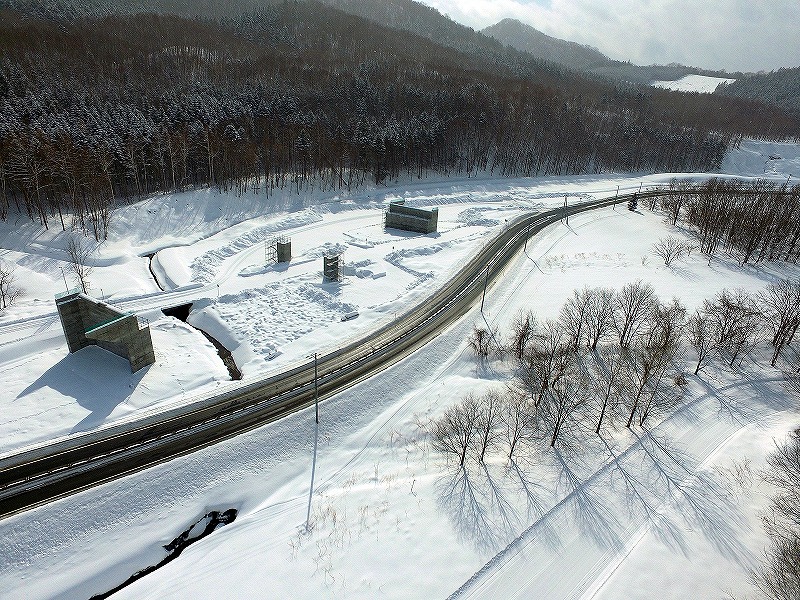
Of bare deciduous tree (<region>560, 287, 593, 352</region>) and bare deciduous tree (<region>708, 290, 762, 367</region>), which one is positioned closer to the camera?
bare deciduous tree (<region>560, 287, 593, 352</region>)

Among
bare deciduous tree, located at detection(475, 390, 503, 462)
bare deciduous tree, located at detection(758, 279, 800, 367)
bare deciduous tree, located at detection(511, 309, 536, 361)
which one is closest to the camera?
bare deciduous tree, located at detection(475, 390, 503, 462)

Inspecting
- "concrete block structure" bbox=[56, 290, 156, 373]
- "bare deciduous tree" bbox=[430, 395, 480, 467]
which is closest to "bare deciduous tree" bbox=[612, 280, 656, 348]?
"bare deciduous tree" bbox=[430, 395, 480, 467]

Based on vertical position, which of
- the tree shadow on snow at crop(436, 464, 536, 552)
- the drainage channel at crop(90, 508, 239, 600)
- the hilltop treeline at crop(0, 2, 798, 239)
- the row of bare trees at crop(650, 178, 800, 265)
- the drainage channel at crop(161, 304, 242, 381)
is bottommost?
the drainage channel at crop(90, 508, 239, 600)

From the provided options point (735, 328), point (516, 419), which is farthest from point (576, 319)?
point (516, 419)

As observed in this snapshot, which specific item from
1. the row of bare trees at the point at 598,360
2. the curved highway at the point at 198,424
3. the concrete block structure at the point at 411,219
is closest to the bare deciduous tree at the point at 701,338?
the row of bare trees at the point at 598,360

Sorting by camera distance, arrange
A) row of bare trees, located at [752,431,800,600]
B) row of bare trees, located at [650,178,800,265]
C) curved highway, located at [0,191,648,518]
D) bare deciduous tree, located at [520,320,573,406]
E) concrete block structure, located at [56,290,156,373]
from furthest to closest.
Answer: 1. row of bare trees, located at [650,178,800,265]
2. bare deciduous tree, located at [520,320,573,406]
3. concrete block structure, located at [56,290,156,373]
4. curved highway, located at [0,191,648,518]
5. row of bare trees, located at [752,431,800,600]

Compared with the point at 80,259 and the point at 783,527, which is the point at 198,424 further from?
the point at 80,259

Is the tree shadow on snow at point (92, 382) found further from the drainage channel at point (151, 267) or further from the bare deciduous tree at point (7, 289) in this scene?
the drainage channel at point (151, 267)

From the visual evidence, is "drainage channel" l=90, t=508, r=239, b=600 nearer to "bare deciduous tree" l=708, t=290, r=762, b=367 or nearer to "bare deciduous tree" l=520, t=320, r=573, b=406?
"bare deciduous tree" l=520, t=320, r=573, b=406
